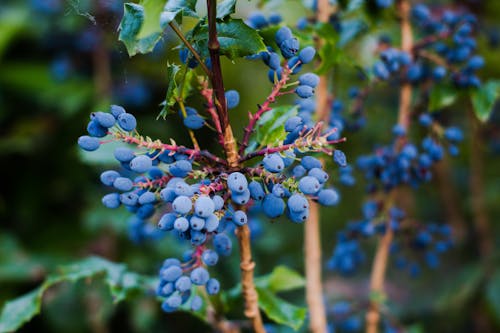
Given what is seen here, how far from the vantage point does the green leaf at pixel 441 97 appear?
127 centimetres

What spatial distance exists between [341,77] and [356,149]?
57 centimetres

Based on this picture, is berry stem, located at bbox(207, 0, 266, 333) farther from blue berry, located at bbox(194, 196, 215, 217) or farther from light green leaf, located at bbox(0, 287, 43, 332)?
light green leaf, located at bbox(0, 287, 43, 332)

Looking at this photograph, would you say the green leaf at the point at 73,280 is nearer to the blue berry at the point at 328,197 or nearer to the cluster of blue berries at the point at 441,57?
the blue berry at the point at 328,197

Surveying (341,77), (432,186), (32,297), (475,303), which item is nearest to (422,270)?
(475,303)

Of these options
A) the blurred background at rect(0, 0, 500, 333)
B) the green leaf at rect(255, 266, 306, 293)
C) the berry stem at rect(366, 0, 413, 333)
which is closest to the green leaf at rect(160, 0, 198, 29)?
the green leaf at rect(255, 266, 306, 293)

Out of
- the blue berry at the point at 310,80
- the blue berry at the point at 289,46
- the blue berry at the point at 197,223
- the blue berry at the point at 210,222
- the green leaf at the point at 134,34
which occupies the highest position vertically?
the blue berry at the point at 289,46

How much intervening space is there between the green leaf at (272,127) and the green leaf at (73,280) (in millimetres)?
435

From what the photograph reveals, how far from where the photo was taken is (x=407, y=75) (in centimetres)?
133

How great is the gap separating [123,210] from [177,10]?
1.32 m

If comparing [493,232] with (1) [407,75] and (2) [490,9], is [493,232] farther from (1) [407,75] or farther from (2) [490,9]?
A: (1) [407,75]

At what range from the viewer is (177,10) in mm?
752

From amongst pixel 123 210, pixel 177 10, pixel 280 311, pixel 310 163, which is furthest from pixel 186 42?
pixel 123 210

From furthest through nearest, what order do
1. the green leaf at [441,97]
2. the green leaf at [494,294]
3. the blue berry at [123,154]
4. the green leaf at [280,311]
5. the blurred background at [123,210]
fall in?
the blurred background at [123,210], the green leaf at [494,294], the green leaf at [441,97], the green leaf at [280,311], the blue berry at [123,154]

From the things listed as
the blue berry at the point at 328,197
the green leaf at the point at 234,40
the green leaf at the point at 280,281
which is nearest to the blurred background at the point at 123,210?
the green leaf at the point at 280,281
